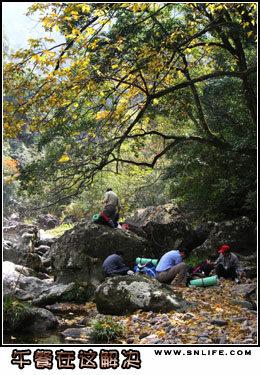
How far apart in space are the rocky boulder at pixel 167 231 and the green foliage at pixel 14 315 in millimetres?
7336

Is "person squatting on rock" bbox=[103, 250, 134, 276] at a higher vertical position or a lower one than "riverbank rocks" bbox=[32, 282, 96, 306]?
higher

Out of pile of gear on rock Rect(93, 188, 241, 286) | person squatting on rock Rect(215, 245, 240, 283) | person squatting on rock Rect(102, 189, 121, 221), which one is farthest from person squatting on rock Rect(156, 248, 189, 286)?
person squatting on rock Rect(102, 189, 121, 221)

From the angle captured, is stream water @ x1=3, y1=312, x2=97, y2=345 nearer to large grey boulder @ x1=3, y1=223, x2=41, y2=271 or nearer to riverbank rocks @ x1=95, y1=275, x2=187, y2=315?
riverbank rocks @ x1=95, y1=275, x2=187, y2=315

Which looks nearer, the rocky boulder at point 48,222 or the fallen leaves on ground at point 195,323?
the fallen leaves on ground at point 195,323

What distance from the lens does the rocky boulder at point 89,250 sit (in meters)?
10.5

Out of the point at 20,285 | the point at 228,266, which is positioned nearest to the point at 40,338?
the point at 20,285

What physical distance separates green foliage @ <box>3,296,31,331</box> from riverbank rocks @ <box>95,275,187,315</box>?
1564 mm

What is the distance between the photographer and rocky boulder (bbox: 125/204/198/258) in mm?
13836

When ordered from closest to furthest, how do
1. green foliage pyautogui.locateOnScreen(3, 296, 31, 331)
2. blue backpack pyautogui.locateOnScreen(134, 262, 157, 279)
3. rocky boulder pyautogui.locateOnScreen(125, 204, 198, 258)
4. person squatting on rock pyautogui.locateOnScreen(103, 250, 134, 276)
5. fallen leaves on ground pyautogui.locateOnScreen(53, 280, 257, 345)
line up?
fallen leaves on ground pyautogui.locateOnScreen(53, 280, 257, 345)
green foliage pyautogui.locateOnScreen(3, 296, 31, 331)
person squatting on rock pyautogui.locateOnScreen(103, 250, 134, 276)
blue backpack pyautogui.locateOnScreen(134, 262, 157, 279)
rocky boulder pyautogui.locateOnScreen(125, 204, 198, 258)

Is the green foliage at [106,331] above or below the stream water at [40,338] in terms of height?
above

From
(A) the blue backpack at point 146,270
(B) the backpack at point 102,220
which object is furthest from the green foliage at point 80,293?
(B) the backpack at point 102,220

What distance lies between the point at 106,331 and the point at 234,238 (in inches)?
301

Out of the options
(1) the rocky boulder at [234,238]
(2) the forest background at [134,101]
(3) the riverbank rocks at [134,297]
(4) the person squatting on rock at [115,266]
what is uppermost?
(2) the forest background at [134,101]

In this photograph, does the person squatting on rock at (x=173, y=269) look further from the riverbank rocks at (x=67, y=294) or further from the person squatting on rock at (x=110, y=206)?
the person squatting on rock at (x=110, y=206)
